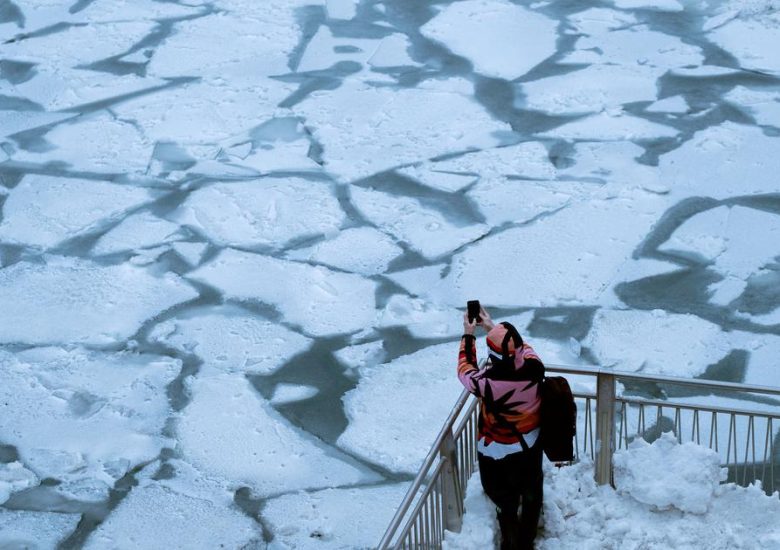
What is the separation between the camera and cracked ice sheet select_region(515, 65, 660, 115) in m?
7.95

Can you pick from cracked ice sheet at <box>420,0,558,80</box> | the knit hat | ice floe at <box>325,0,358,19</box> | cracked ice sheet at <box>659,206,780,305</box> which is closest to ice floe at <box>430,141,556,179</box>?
cracked ice sheet at <box>659,206,780,305</box>

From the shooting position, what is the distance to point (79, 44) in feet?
31.1

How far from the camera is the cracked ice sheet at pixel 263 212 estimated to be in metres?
6.74

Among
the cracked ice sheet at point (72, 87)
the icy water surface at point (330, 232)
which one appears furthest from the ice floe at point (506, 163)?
the cracked ice sheet at point (72, 87)

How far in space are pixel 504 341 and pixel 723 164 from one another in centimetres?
417

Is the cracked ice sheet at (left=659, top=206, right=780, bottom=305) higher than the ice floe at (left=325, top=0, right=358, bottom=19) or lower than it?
lower

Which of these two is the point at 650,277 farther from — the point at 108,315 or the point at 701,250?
the point at 108,315

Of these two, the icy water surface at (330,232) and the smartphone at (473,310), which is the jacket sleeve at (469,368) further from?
the icy water surface at (330,232)

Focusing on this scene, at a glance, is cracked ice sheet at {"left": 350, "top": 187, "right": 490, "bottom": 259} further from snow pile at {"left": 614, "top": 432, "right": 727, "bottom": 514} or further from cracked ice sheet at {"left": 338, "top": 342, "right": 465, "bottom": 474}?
snow pile at {"left": 614, "top": 432, "right": 727, "bottom": 514}

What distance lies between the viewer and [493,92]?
8258mm

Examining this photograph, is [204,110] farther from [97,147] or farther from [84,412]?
[84,412]

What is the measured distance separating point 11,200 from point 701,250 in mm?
4404

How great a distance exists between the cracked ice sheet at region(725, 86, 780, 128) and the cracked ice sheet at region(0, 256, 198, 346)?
4.08 metres

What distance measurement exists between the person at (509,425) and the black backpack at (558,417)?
0.03 meters
